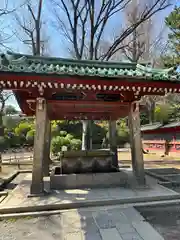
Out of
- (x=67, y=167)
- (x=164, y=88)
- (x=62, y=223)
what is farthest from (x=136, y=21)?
(x=62, y=223)

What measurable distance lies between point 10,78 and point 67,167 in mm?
3708

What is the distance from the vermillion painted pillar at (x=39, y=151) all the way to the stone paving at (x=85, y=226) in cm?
134

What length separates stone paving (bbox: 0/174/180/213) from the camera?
5387 millimetres

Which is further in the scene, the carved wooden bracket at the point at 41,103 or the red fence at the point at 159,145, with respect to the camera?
the red fence at the point at 159,145

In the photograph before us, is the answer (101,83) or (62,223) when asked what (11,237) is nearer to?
(62,223)

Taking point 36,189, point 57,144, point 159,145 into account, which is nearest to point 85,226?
point 36,189

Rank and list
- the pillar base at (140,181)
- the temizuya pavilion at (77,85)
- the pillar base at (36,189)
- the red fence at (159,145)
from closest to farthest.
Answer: the temizuya pavilion at (77,85) < the pillar base at (36,189) < the pillar base at (140,181) < the red fence at (159,145)

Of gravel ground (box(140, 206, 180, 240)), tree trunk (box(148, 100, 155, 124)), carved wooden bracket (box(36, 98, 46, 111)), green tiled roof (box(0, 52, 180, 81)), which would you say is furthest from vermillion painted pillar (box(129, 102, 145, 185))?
tree trunk (box(148, 100, 155, 124))

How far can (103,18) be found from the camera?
14242 mm

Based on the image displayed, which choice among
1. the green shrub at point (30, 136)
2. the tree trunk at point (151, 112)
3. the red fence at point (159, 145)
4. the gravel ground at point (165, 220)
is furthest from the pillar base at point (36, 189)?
the tree trunk at point (151, 112)

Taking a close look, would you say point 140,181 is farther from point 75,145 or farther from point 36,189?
point 75,145

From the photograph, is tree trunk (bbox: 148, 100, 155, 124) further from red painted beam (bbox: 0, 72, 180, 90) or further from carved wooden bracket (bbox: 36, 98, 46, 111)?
carved wooden bracket (bbox: 36, 98, 46, 111)

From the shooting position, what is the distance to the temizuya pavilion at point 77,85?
17.5 feet

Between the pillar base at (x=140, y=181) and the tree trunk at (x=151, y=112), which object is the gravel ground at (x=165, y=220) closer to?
the pillar base at (x=140, y=181)
